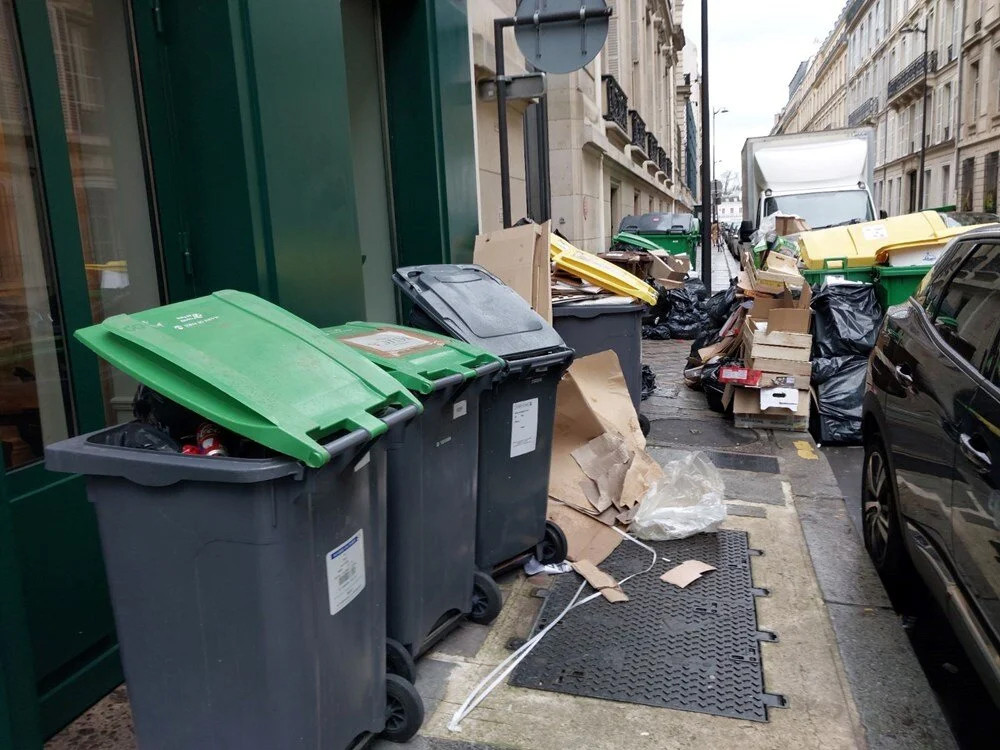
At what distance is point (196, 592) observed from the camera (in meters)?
2.10

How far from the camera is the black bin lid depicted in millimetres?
3713

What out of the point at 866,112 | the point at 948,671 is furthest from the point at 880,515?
the point at 866,112

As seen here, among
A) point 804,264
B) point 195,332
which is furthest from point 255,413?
point 804,264

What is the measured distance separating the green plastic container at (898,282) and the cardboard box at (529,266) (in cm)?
359

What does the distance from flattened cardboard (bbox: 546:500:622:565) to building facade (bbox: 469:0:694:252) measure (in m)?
4.18

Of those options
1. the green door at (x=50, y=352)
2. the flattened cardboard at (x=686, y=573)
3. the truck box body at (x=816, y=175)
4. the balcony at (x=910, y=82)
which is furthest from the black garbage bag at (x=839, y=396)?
the balcony at (x=910, y=82)

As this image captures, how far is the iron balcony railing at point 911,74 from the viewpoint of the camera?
43.2 metres

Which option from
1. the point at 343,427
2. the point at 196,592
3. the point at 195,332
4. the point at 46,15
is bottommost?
the point at 196,592

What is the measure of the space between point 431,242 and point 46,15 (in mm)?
3226

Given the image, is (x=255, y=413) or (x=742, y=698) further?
(x=742, y=698)

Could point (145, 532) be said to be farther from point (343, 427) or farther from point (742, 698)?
point (742, 698)

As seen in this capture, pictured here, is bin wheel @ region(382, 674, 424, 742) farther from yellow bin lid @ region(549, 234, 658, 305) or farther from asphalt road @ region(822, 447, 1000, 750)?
yellow bin lid @ region(549, 234, 658, 305)

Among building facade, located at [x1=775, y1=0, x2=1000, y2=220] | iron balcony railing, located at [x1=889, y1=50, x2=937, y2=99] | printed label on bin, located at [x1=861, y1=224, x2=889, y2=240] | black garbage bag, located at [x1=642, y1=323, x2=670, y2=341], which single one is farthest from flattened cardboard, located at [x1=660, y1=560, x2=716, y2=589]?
iron balcony railing, located at [x1=889, y1=50, x2=937, y2=99]

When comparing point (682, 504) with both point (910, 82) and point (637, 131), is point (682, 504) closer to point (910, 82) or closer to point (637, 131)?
point (637, 131)
